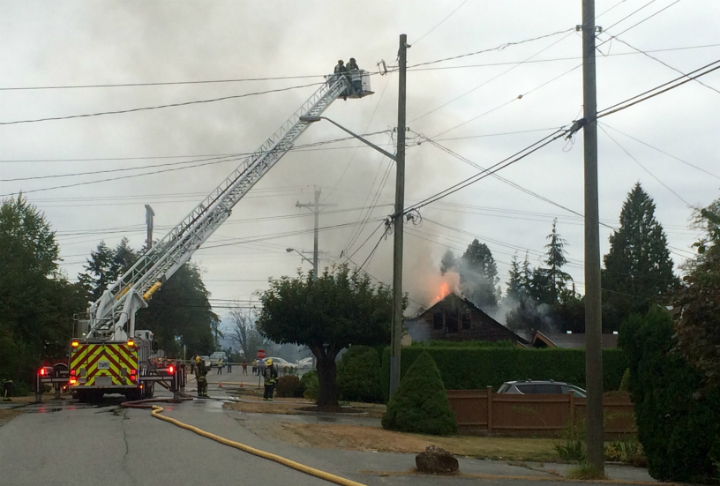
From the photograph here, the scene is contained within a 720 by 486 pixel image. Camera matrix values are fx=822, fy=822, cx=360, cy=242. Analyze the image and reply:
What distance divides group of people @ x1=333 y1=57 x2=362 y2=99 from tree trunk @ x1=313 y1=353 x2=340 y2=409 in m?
9.98

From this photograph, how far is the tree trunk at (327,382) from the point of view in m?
27.9

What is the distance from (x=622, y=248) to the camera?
72125mm

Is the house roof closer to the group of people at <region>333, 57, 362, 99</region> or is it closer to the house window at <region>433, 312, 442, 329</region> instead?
the house window at <region>433, 312, 442, 329</region>

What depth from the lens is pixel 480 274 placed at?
113875mm

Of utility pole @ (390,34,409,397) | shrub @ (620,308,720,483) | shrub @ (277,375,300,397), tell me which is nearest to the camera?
shrub @ (620,308,720,483)

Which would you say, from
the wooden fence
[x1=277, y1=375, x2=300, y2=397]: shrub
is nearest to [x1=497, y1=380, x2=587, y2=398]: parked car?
the wooden fence

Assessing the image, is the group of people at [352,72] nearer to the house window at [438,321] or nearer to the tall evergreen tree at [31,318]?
the tall evergreen tree at [31,318]

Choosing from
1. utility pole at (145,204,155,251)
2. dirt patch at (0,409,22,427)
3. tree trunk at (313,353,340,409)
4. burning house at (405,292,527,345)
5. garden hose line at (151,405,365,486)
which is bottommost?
dirt patch at (0,409,22,427)

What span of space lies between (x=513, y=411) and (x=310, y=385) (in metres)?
14.3

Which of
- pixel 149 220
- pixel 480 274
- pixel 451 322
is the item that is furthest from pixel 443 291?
pixel 480 274

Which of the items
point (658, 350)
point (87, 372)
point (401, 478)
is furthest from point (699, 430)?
point (87, 372)

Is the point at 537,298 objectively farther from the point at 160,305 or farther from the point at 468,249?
the point at 160,305

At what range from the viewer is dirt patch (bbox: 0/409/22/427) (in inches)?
732

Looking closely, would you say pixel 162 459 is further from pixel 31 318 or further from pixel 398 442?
pixel 31 318
